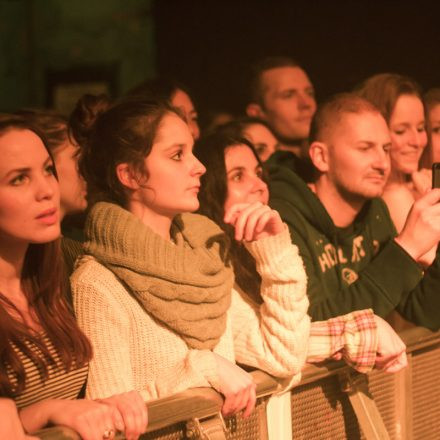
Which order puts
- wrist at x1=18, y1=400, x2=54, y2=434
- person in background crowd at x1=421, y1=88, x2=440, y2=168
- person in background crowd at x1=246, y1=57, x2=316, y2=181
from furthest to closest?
person in background crowd at x1=246, y1=57, x2=316, y2=181
person in background crowd at x1=421, y1=88, x2=440, y2=168
wrist at x1=18, y1=400, x2=54, y2=434

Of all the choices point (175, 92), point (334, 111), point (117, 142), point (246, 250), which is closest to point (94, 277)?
point (117, 142)

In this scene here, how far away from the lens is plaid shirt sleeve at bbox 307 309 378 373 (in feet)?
8.07

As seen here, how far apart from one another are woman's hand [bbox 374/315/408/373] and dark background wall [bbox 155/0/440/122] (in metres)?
2.97

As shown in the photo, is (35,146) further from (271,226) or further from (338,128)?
(338,128)

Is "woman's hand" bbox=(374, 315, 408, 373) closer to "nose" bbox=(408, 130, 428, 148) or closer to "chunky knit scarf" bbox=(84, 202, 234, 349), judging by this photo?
"chunky knit scarf" bbox=(84, 202, 234, 349)

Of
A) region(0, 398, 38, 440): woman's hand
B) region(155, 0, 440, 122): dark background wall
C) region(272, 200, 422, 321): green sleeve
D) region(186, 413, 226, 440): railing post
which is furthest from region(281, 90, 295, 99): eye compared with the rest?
region(0, 398, 38, 440): woman's hand

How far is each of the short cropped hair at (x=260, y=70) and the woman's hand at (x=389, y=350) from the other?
2.18 meters

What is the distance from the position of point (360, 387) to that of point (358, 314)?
20cm

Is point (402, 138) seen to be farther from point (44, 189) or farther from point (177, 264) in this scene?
point (44, 189)

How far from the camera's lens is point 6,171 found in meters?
2.09

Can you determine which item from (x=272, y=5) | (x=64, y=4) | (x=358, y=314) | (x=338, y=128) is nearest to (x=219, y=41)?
(x=272, y=5)

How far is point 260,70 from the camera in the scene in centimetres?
461

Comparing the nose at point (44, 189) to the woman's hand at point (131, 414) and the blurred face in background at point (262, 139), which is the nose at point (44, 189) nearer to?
the woman's hand at point (131, 414)

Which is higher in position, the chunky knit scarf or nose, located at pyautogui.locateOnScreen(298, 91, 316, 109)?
→ nose, located at pyautogui.locateOnScreen(298, 91, 316, 109)
